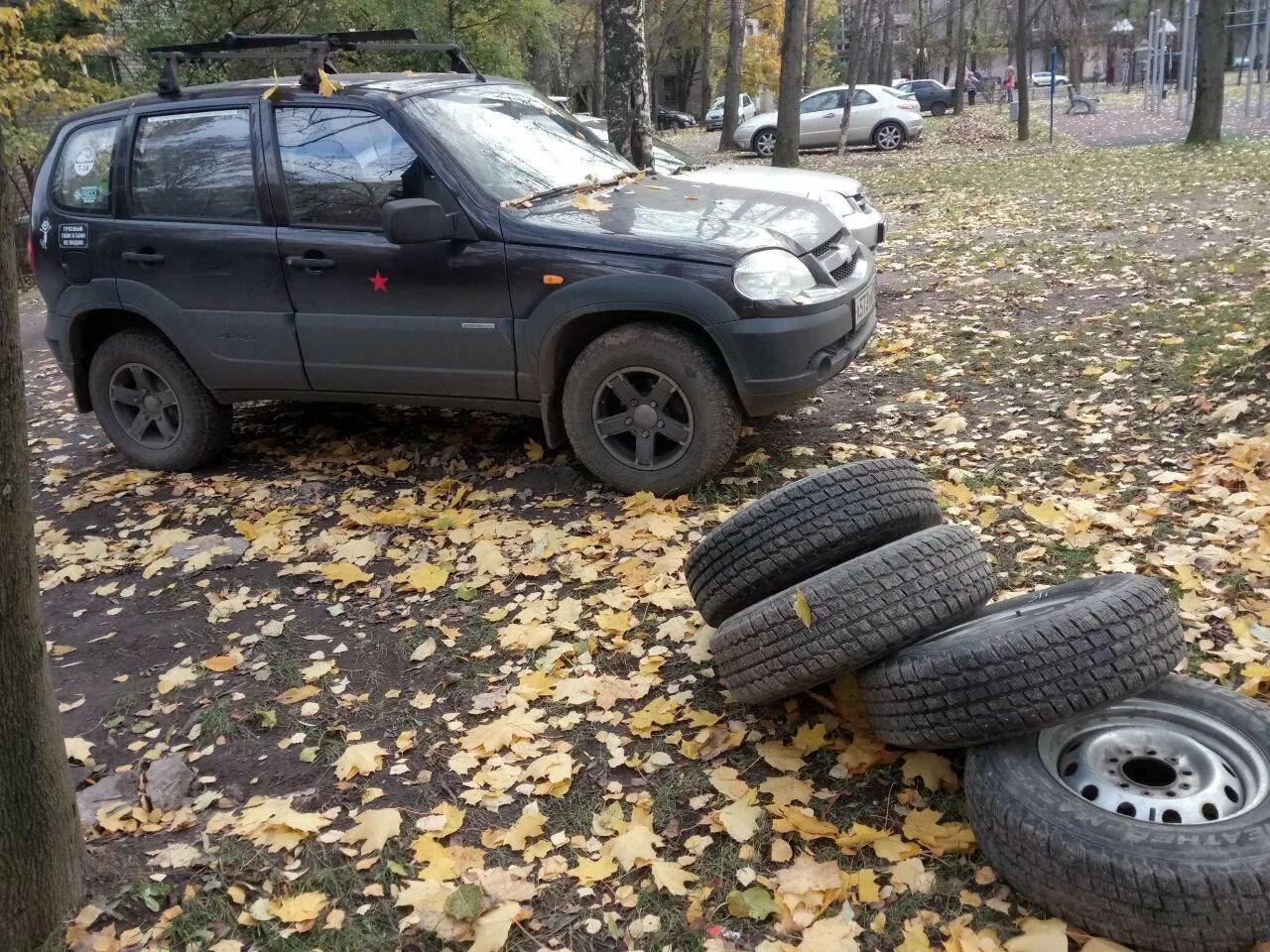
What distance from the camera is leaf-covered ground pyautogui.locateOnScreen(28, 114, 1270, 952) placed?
272cm

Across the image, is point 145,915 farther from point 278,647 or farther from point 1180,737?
point 1180,737

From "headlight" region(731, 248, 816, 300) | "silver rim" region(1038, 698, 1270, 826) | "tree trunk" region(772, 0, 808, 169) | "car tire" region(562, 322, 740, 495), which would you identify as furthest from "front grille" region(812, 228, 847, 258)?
"tree trunk" region(772, 0, 808, 169)

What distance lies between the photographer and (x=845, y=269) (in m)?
5.29

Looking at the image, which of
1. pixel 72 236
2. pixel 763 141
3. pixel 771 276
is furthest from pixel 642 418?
pixel 763 141

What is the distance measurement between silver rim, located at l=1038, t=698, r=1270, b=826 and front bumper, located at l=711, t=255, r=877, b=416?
7.62 feet

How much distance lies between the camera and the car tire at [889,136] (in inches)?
1023

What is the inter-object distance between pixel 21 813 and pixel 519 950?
1.33 m

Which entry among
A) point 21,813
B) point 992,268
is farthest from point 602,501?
point 992,268

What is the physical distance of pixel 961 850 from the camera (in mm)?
2717

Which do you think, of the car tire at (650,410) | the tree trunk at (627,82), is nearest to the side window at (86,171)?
the car tire at (650,410)

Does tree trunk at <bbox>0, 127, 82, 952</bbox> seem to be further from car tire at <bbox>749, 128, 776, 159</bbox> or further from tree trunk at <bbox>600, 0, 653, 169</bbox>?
car tire at <bbox>749, 128, 776, 159</bbox>

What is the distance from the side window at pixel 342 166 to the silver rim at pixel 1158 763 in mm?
3906

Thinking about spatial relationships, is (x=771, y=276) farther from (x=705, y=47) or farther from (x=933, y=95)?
(x=933, y=95)

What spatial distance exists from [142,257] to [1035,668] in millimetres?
5112
